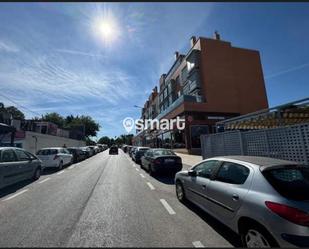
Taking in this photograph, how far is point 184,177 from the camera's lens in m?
6.02

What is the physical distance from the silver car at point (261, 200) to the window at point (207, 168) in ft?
0.14

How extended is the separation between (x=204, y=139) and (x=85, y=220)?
36.7 feet

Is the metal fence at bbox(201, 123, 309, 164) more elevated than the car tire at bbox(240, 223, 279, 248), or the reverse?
the metal fence at bbox(201, 123, 309, 164)

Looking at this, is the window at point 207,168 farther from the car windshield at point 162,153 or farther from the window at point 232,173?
the car windshield at point 162,153

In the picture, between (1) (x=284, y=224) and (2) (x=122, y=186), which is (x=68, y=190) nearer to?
(2) (x=122, y=186)

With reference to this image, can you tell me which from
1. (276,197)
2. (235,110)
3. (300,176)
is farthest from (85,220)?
(235,110)

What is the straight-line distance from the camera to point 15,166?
29.3 ft

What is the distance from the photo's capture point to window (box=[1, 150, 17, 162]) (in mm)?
8428

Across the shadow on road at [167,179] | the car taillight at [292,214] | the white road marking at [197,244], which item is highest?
the car taillight at [292,214]

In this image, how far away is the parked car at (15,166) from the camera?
818 centimetres

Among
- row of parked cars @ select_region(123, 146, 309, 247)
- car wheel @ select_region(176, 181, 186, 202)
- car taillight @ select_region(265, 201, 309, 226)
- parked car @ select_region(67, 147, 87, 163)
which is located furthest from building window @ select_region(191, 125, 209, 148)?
car taillight @ select_region(265, 201, 309, 226)

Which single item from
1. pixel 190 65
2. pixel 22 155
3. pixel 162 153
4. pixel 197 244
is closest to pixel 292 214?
pixel 197 244

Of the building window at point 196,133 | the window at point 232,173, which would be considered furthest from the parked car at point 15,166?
the building window at point 196,133

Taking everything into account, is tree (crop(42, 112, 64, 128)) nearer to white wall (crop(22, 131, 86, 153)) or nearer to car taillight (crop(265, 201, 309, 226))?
white wall (crop(22, 131, 86, 153))
